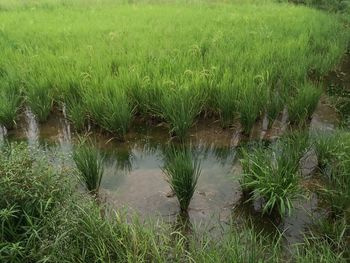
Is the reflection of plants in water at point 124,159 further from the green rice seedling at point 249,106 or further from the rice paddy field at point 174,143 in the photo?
the green rice seedling at point 249,106

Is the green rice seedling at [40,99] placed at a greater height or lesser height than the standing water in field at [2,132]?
greater

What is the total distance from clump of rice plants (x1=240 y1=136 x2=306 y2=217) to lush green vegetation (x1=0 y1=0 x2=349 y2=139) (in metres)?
1.15

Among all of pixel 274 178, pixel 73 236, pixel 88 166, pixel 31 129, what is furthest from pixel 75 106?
pixel 274 178

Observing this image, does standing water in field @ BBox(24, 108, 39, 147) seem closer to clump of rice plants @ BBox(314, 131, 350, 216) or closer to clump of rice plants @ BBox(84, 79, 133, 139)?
clump of rice plants @ BBox(84, 79, 133, 139)

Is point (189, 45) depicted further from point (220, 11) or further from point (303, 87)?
point (220, 11)

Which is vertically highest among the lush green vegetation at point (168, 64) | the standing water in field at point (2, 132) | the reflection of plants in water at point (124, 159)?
the lush green vegetation at point (168, 64)

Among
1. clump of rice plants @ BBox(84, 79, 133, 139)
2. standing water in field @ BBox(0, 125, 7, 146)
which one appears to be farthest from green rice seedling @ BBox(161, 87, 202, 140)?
standing water in field @ BBox(0, 125, 7, 146)

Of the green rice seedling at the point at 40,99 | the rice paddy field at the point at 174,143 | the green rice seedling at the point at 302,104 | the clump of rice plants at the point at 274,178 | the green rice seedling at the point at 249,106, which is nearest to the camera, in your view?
the rice paddy field at the point at 174,143

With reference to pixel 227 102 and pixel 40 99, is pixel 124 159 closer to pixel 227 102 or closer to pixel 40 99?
pixel 227 102

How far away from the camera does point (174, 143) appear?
457 centimetres

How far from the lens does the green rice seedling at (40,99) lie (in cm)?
Result: 498

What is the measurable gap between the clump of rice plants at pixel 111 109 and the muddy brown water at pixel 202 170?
0.57ft

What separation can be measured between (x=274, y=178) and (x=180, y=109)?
1640mm

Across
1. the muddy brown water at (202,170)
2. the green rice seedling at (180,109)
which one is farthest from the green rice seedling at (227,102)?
the green rice seedling at (180,109)
